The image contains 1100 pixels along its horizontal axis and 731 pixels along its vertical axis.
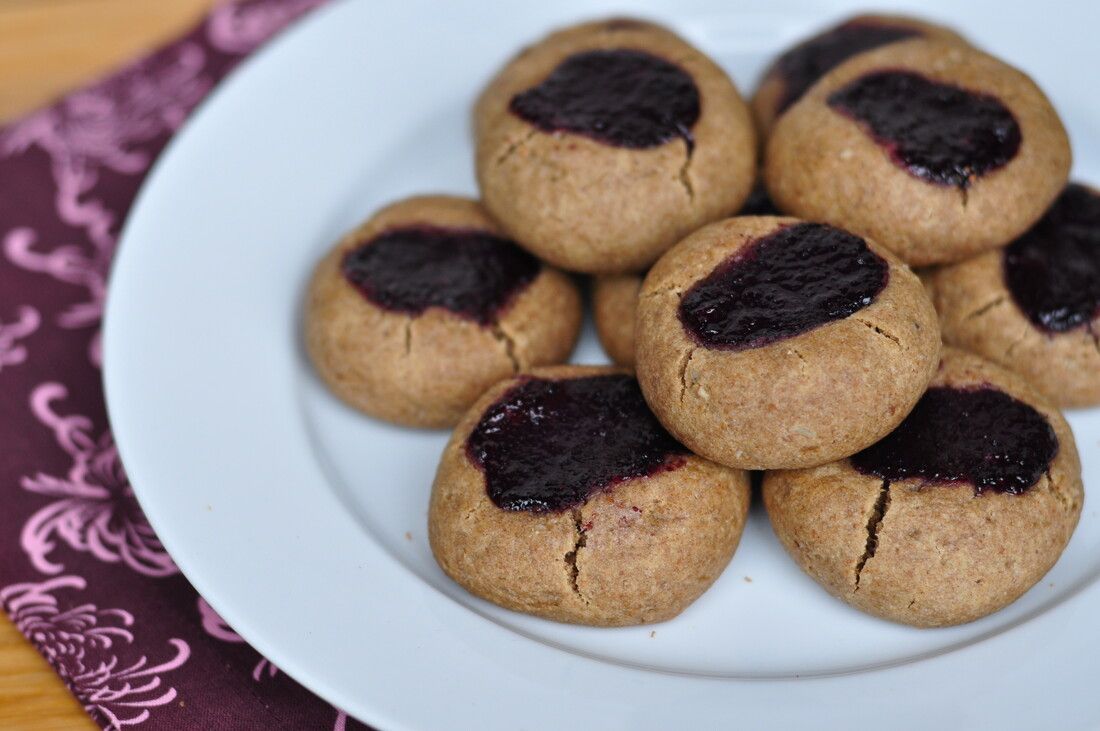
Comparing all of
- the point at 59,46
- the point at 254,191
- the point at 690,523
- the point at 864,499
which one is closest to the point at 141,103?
the point at 59,46

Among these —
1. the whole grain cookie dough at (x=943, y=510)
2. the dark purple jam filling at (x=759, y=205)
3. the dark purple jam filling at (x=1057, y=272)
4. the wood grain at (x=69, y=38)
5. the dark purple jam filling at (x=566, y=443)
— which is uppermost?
the wood grain at (x=69, y=38)

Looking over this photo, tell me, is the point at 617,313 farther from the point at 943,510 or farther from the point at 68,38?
the point at 68,38

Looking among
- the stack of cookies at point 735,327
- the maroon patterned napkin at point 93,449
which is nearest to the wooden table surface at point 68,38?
the maroon patterned napkin at point 93,449

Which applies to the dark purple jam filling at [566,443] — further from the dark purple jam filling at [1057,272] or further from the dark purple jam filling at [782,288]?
the dark purple jam filling at [1057,272]

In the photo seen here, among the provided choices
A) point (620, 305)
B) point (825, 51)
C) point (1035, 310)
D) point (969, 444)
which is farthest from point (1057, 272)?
point (620, 305)

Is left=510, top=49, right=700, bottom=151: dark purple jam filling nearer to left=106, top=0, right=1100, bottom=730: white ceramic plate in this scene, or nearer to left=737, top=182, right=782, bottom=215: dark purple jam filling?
left=737, top=182, right=782, bottom=215: dark purple jam filling
